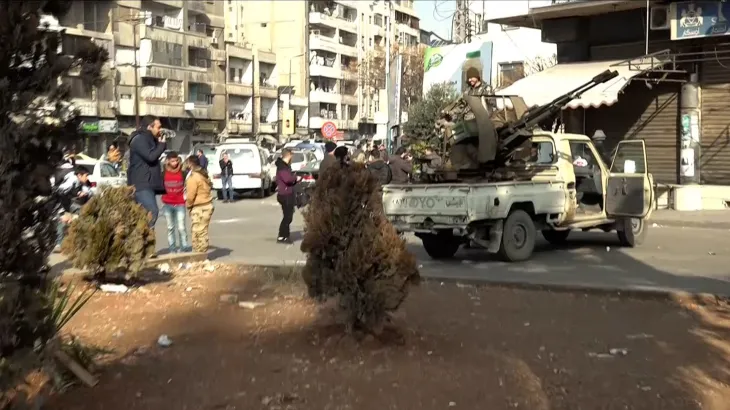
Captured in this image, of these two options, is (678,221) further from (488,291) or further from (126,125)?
(126,125)

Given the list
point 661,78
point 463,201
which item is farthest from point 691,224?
point 463,201

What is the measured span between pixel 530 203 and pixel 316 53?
77.9 meters

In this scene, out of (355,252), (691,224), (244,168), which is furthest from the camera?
(244,168)

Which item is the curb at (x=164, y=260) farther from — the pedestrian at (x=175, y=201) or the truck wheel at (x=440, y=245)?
the truck wheel at (x=440, y=245)

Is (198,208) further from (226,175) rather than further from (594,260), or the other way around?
(226,175)

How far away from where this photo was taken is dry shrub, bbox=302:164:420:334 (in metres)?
5.78

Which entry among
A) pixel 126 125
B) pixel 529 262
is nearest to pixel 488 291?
pixel 529 262

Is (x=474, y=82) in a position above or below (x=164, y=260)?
above

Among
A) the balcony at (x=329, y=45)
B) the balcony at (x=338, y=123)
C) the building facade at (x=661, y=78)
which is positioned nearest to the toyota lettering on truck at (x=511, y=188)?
the building facade at (x=661, y=78)

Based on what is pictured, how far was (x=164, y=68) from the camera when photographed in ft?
190

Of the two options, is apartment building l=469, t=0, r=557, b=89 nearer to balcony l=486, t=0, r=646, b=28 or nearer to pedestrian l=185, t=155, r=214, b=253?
balcony l=486, t=0, r=646, b=28

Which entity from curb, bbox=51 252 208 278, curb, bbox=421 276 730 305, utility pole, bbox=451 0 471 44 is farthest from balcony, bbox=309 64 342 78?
curb, bbox=421 276 730 305

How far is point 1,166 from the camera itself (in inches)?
144

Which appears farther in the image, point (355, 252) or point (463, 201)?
point (463, 201)
